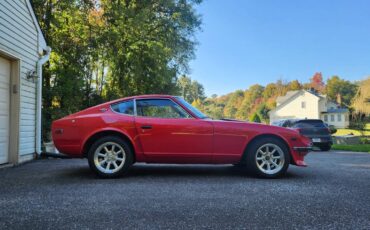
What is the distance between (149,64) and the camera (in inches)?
665

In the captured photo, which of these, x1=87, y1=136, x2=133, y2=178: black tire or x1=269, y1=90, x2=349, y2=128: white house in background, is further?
x1=269, y1=90, x2=349, y2=128: white house in background

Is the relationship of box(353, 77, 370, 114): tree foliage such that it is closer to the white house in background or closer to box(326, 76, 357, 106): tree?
the white house in background

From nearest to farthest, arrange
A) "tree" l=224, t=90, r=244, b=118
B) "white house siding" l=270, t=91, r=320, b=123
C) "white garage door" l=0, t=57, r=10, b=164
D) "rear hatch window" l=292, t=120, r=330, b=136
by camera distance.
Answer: "white garage door" l=0, t=57, r=10, b=164, "rear hatch window" l=292, t=120, r=330, b=136, "white house siding" l=270, t=91, r=320, b=123, "tree" l=224, t=90, r=244, b=118

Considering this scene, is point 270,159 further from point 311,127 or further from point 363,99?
point 363,99

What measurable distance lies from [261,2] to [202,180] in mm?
19089

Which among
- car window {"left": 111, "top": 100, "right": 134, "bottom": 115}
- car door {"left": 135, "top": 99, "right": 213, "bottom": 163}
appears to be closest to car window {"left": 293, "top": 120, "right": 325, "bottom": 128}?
car door {"left": 135, "top": 99, "right": 213, "bottom": 163}

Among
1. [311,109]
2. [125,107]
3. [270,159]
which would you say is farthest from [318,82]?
[125,107]

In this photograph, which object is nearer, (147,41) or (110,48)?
→ (110,48)

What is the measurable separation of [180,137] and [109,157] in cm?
118

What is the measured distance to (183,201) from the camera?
10.4 feet

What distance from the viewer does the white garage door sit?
5848 millimetres

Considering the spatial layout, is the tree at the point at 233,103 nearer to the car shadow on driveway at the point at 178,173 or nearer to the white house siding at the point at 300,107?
the white house siding at the point at 300,107

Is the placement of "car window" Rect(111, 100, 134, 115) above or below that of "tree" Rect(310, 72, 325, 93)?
below

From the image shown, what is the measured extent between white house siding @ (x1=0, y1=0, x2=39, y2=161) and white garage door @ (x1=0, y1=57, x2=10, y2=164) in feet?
0.95
